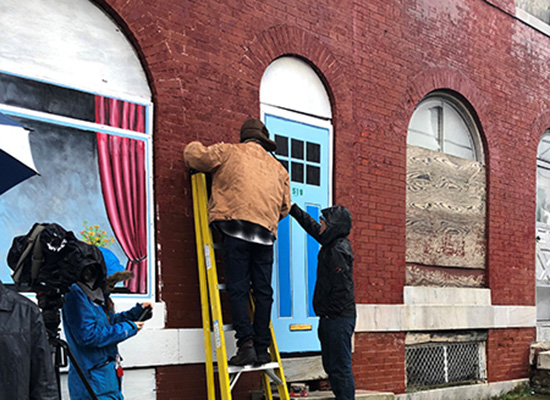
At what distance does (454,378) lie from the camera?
Result: 1034 cm

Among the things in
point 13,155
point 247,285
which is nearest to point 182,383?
point 247,285

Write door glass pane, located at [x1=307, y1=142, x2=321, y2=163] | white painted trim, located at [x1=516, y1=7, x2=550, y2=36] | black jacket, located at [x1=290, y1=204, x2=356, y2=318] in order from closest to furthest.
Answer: black jacket, located at [x1=290, y1=204, x2=356, y2=318], door glass pane, located at [x1=307, y1=142, x2=321, y2=163], white painted trim, located at [x1=516, y1=7, x2=550, y2=36]

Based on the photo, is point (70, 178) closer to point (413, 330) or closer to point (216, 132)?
point (216, 132)

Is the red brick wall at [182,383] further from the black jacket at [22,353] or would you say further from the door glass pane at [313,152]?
the black jacket at [22,353]

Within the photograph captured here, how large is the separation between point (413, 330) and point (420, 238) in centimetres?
119

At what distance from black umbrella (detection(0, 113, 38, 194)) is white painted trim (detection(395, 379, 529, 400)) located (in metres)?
6.44

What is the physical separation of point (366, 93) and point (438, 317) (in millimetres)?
3014

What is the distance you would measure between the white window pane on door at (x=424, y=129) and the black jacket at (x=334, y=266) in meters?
3.29

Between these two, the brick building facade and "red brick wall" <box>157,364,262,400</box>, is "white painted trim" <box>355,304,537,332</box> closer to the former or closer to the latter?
the brick building facade

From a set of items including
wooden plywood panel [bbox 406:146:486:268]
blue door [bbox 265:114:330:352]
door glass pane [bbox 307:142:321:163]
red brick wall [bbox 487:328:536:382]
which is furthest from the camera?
red brick wall [bbox 487:328:536:382]

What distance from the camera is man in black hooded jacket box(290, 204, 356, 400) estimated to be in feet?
22.2

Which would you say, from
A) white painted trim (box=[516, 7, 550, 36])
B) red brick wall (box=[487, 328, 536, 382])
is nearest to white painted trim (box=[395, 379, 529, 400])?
red brick wall (box=[487, 328, 536, 382])

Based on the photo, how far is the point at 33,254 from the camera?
4156mm

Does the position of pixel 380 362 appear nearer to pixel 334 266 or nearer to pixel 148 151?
pixel 334 266
